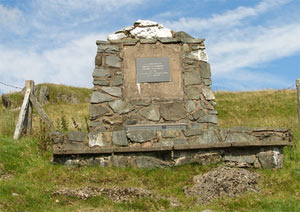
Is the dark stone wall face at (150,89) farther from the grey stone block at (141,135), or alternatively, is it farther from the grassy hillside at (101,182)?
the grassy hillside at (101,182)

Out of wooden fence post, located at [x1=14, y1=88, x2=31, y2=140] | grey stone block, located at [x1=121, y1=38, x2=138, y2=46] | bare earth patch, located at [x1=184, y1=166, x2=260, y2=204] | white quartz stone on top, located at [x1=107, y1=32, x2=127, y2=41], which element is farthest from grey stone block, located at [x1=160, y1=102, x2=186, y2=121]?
wooden fence post, located at [x1=14, y1=88, x2=31, y2=140]

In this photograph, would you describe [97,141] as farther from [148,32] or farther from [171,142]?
[148,32]

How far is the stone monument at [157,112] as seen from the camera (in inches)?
336

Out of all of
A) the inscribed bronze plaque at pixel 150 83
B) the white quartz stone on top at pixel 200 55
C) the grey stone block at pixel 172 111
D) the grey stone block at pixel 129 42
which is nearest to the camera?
the grey stone block at pixel 172 111

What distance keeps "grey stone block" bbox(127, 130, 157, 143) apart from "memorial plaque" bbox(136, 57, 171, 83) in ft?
4.80

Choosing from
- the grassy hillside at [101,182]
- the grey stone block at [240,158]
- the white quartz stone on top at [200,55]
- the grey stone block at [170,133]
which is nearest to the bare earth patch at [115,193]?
the grassy hillside at [101,182]

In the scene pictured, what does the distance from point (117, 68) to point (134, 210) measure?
166 inches

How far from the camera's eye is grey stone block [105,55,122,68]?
9523 mm

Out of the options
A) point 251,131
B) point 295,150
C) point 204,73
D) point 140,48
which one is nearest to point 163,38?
point 140,48

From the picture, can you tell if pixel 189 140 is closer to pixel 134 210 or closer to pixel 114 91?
pixel 114 91

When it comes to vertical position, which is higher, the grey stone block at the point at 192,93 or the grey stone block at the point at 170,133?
the grey stone block at the point at 192,93

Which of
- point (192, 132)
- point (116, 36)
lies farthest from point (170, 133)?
point (116, 36)

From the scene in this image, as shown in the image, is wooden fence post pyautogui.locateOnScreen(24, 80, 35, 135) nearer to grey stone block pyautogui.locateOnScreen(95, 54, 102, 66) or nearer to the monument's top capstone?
grey stone block pyautogui.locateOnScreen(95, 54, 102, 66)

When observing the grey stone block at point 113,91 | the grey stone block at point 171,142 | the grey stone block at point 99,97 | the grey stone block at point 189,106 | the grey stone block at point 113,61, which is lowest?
the grey stone block at point 171,142
